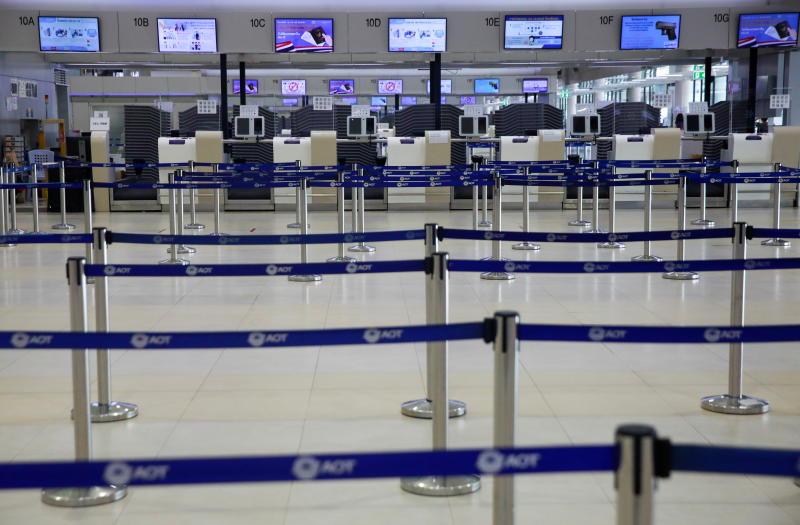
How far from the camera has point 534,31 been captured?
17.7 meters

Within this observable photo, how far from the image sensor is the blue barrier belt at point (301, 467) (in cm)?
192

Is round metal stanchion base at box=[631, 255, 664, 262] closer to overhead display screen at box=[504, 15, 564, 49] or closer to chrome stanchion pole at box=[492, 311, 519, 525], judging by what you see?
chrome stanchion pole at box=[492, 311, 519, 525]

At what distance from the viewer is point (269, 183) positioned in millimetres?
11023

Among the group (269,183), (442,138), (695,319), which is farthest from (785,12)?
(695,319)

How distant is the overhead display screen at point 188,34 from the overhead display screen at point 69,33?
3.92 feet

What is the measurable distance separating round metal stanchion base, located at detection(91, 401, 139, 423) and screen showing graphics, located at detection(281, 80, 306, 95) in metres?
24.9

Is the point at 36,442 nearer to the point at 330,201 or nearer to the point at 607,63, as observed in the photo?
the point at 330,201

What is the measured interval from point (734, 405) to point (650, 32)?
14278 mm

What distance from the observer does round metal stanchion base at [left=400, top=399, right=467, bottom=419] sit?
15.1 ft

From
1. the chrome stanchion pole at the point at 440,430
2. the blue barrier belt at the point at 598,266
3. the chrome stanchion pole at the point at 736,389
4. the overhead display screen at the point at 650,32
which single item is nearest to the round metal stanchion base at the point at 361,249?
the chrome stanchion pole at the point at 736,389

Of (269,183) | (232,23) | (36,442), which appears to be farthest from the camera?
(232,23)

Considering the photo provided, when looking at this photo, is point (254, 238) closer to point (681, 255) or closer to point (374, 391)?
point (374, 391)

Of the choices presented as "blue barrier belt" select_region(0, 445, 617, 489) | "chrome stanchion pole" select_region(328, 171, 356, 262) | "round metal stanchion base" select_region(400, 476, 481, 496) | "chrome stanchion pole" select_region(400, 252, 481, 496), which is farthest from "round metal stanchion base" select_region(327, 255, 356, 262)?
"blue barrier belt" select_region(0, 445, 617, 489)

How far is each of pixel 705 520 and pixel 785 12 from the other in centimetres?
1637
